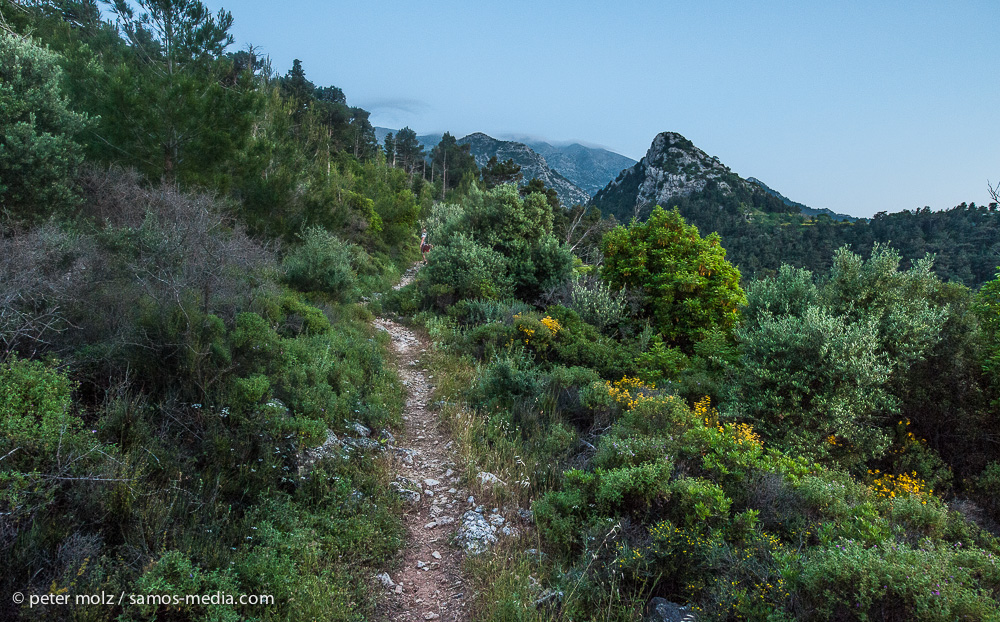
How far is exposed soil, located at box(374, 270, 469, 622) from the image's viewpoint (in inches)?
146

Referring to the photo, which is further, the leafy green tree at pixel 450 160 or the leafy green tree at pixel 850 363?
the leafy green tree at pixel 450 160

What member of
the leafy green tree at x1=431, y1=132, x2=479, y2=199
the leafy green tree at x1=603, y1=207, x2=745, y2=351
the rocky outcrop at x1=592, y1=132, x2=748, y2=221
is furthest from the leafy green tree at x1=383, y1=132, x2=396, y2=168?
the leafy green tree at x1=603, y1=207, x2=745, y2=351

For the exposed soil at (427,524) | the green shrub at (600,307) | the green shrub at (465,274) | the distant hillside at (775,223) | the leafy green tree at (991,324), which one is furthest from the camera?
the distant hillside at (775,223)

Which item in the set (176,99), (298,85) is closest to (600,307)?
Answer: (176,99)

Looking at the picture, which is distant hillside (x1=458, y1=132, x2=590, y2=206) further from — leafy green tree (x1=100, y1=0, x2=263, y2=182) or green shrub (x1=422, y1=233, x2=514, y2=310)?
leafy green tree (x1=100, y1=0, x2=263, y2=182)

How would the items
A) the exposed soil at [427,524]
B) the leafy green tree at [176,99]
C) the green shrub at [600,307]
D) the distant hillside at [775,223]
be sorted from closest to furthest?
the exposed soil at [427,524] < the leafy green tree at [176,99] < the green shrub at [600,307] < the distant hillside at [775,223]

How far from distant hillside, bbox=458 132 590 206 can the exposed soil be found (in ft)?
343

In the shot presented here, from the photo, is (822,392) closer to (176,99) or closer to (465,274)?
(465,274)

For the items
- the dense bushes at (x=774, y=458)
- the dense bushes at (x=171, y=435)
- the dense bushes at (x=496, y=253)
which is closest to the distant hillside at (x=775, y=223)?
the dense bushes at (x=774, y=458)

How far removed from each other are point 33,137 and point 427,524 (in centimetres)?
987

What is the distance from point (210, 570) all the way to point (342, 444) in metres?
2.43

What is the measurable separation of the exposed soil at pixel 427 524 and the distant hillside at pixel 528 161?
105 m

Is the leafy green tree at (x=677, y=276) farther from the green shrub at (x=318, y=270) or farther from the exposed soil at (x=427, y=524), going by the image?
the green shrub at (x=318, y=270)

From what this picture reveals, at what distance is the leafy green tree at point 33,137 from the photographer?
7.32 meters
